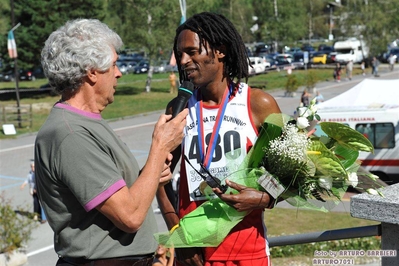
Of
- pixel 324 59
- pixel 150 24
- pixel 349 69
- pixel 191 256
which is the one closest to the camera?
pixel 191 256

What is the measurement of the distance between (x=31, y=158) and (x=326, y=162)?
2200cm

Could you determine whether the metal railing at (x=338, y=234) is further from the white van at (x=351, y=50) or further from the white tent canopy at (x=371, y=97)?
the white van at (x=351, y=50)

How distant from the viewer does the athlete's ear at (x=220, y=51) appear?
3.98m

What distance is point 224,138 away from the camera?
12.4ft

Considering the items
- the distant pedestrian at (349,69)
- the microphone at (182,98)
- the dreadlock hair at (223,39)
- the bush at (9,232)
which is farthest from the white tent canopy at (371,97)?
the distant pedestrian at (349,69)

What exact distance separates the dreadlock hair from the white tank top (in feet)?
0.54

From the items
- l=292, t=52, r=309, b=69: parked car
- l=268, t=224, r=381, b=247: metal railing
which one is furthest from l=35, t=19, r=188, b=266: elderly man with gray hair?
l=292, t=52, r=309, b=69: parked car

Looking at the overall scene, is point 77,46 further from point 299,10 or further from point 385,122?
point 299,10

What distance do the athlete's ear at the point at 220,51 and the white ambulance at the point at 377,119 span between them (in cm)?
1348

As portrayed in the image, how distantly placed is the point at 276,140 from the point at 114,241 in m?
1.04

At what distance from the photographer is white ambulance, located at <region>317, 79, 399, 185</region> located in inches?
693

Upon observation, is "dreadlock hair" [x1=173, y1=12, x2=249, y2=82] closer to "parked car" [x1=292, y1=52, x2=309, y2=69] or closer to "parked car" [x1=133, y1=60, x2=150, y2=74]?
"parked car" [x1=292, y1=52, x2=309, y2=69]

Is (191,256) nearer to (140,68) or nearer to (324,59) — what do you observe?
(324,59)

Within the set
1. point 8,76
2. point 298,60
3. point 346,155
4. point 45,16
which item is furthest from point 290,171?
point 8,76
